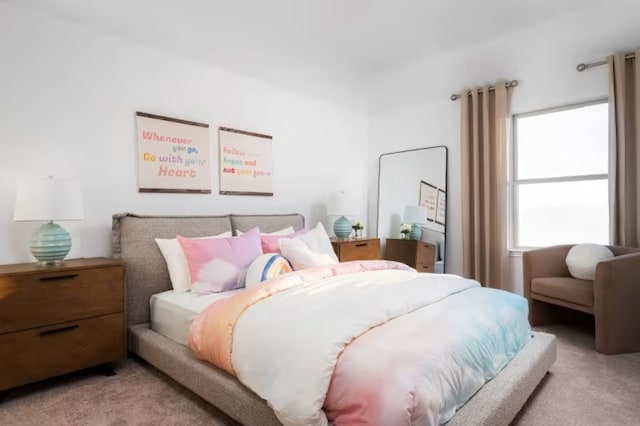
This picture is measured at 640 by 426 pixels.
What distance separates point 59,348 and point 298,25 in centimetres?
275

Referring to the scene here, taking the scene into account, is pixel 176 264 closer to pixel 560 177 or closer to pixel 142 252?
pixel 142 252

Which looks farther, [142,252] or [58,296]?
[142,252]

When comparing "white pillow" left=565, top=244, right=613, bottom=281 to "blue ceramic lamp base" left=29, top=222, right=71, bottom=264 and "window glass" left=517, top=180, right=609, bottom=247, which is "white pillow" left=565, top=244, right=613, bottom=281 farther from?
"blue ceramic lamp base" left=29, top=222, right=71, bottom=264

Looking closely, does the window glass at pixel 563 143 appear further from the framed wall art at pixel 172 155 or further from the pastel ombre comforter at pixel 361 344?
the framed wall art at pixel 172 155

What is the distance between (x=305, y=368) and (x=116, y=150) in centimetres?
234

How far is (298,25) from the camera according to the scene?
3023mm

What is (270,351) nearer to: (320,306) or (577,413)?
(320,306)

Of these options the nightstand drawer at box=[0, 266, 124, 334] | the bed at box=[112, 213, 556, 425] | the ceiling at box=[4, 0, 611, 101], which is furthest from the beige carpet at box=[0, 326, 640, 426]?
the ceiling at box=[4, 0, 611, 101]

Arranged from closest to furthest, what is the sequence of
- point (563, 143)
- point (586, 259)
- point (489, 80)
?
1. point (586, 259)
2. point (563, 143)
3. point (489, 80)

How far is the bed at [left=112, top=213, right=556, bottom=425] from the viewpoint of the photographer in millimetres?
1550

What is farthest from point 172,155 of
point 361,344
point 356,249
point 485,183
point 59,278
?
point 485,183

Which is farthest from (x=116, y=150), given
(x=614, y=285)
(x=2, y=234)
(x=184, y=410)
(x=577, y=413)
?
(x=614, y=285)

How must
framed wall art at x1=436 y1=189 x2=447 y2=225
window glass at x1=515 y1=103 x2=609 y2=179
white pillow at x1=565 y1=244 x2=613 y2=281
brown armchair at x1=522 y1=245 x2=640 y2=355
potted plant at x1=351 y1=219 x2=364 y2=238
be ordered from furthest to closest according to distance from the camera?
1. potted plant at x1=351 y1=219 x2=364 y2=238
2. framed wall art at x1=436 y1=189 x2=447 y2=225
3. window glass at x1=515 y1=103 x2=609 y2=179
4. white pillow at x1=565 y1=244 x2=613 y2=281
5. brown armchair at x1=522 y1=245 x2=640 y2=355

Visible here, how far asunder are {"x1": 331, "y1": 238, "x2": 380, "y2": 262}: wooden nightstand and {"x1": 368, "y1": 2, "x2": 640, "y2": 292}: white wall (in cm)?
82
